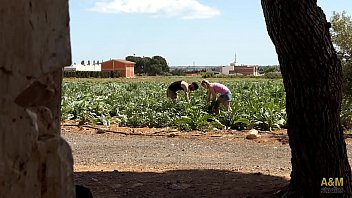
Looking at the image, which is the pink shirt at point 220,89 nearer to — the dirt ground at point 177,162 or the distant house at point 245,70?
the dirt ground at point 177,162

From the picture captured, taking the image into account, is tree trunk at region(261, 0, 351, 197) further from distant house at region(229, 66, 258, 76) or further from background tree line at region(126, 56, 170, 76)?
distant house at region(229, 66, 258, 76)

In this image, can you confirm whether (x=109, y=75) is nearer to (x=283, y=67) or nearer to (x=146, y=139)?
(x=146, y=139)

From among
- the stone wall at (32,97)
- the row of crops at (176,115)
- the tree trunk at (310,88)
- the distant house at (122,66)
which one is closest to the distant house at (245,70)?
the distant house at (122,66)

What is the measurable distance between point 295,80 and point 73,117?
10.8 m

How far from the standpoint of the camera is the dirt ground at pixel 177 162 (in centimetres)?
625

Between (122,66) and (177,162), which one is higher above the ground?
(122,66)

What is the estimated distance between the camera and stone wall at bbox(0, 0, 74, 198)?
1.82 meters

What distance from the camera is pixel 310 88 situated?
15.7 feet

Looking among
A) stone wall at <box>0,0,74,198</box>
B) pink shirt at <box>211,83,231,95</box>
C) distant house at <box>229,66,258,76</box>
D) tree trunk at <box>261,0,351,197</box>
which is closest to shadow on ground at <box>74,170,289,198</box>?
tree trunk at <box>261,0,351,197</box>

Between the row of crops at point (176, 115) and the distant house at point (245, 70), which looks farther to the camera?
the distant house at point (245, 70)

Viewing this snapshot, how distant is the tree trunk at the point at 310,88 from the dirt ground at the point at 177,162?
0.94 meters

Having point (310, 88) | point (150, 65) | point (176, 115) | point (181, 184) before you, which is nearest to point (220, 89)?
point (176, 115)

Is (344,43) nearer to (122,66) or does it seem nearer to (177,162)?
(177,162)

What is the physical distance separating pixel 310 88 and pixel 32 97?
133 inches
